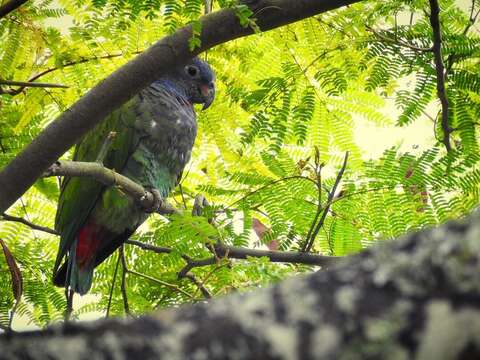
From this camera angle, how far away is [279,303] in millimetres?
661

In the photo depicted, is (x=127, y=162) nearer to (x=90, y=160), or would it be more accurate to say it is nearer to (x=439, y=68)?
(x=90, y=160)

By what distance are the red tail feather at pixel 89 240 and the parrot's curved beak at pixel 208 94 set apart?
857mm

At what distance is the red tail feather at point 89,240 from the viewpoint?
11.8ft

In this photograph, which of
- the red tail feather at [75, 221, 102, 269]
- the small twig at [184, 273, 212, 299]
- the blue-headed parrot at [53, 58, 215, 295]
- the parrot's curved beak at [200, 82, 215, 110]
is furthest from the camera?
the parrot's curved beak at [200, 82, 215, 110]

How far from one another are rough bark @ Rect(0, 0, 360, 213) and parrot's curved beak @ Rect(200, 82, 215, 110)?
61.4 inches

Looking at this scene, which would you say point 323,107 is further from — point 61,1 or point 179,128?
point 61,1

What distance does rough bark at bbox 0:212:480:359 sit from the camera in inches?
23.6

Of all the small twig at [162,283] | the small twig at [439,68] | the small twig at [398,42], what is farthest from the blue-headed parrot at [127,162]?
the small twig at [439,68]

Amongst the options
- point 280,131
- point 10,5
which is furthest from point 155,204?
point 10,5

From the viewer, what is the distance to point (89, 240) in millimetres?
3656

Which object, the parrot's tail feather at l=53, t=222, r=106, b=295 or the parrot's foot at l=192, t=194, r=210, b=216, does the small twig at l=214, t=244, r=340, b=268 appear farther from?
the parrot's tail feather at l=53, t=222, r=106, b=295

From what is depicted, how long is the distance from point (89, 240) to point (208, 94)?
997 millimetres

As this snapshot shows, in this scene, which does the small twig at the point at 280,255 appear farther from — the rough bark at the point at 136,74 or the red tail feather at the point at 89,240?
the red tail feather at the point at 89,240

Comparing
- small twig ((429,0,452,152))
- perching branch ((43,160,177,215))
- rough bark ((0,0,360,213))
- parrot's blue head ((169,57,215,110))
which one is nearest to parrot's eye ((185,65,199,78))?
parrot's blue head ((169,57,215,110))
